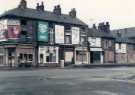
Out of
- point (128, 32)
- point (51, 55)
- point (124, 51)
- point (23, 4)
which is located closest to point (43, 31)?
point (51, 55)

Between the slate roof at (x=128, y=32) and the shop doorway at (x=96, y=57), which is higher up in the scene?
the slate roof at (x=128, y=32)

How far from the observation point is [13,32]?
57062 millimetres

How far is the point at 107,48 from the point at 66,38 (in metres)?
15.9

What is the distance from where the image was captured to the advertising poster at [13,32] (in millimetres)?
57062

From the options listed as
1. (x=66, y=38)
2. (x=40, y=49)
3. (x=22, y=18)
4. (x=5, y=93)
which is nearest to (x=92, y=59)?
(x=66, y=38)

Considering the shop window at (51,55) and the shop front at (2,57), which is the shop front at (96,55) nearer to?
the shop window at (51,55)

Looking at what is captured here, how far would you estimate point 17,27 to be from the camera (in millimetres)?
57375

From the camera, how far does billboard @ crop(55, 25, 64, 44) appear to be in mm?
63500

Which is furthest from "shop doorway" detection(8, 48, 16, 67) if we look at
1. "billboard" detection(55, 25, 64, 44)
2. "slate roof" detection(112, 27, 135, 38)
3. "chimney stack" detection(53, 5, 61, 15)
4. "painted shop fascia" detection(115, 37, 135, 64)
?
"slate roof" detection(112, 27, 135, 38)

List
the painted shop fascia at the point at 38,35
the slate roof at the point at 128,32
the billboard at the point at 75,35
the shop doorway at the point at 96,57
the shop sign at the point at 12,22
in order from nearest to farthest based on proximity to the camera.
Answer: the painted shop fascia at the point at 38,35, the shop sign at the point at 12,22, the billboard at the point at 75,35, the shop doorway at the point at 96,57, the slate roof at the point at 128,32

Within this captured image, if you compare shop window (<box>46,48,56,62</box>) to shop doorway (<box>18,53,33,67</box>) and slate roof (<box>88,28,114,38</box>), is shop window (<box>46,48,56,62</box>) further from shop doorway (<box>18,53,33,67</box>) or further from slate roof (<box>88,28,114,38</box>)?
slate roof (<box>88,28,114,38</box>)

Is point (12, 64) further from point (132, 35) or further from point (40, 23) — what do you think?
point (132, 35)

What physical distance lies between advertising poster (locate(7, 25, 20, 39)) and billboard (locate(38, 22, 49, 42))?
177 inches

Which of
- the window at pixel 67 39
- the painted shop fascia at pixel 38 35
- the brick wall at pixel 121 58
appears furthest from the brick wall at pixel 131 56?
the window at pixel 67 39
